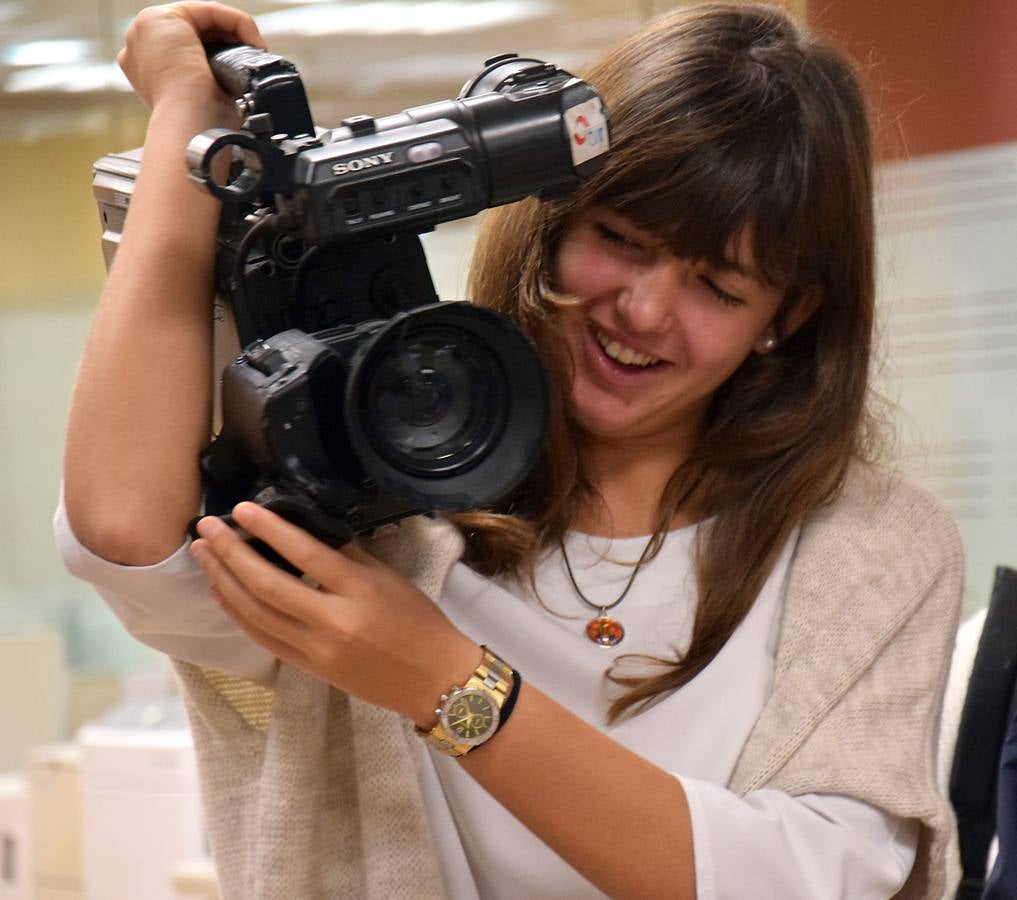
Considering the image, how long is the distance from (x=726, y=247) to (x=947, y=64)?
945 millimetres

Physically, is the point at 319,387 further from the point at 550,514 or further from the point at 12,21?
the point at 12,21

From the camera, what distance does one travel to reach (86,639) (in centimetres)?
301

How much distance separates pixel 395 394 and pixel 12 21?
266 centimetres

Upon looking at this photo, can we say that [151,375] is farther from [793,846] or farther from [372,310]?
[793,846]

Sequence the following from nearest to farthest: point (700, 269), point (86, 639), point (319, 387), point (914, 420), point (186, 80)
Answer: point (319, 387) → point (186, 80) → point (700, 269) → point (914, 420) → point (86, 639)

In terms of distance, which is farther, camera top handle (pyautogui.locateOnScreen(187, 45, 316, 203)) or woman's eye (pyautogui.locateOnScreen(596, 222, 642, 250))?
woman's eye (pyautogui.locateOnScreen(596, 222, 642, 250))

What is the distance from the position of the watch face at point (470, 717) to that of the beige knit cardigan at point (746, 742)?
125 mm

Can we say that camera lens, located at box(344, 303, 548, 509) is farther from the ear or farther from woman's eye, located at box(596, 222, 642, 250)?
the ear

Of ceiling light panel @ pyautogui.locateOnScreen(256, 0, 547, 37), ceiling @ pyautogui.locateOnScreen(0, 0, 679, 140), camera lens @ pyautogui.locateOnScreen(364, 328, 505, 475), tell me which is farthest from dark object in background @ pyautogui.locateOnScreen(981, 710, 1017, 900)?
ceiling light panel @ pyautogui.locateOnScreen(256, 0, 547, 37)

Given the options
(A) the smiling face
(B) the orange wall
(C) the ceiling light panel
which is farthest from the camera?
(C) the ceiling light panel

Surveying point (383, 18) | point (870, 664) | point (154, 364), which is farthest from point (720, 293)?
point (383, 18)

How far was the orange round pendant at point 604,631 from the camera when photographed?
1014 millimetres

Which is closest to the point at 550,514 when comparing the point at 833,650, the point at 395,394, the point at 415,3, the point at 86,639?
the point at 833,650

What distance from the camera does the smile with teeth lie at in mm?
982
